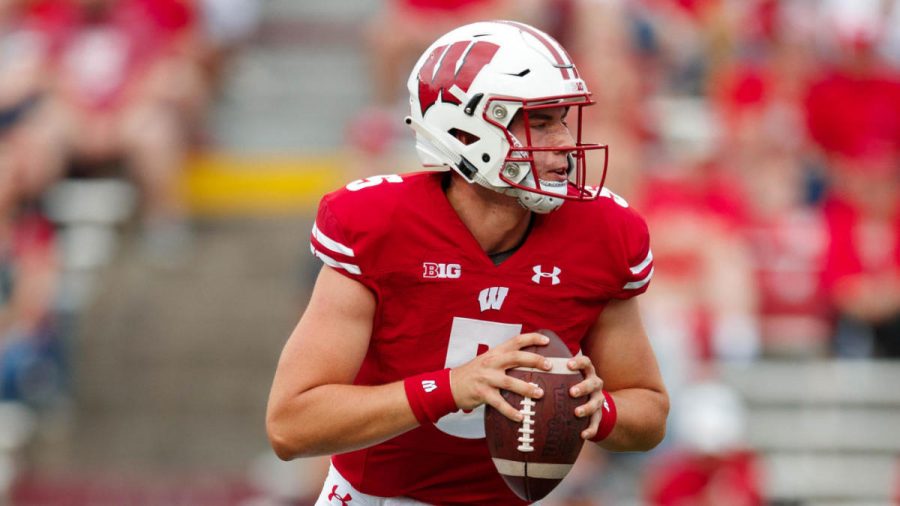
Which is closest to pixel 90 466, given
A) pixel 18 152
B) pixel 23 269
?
pixel 23 269

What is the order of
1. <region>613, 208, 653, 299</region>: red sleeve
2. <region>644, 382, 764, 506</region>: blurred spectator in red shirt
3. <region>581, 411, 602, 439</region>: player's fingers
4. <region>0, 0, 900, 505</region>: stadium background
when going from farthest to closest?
1. <region>0, 0, 900, 505</region>: stadium background
2. <region>644, 382, 764, 506</region>: blurred spectator in red shirt
3. <region>613, 208, 653, 299</region>: red sleeve
4. <region>581, 411, 602, 439</region>: player's fingers

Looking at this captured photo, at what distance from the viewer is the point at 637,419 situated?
3.83m

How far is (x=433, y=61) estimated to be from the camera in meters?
3.82

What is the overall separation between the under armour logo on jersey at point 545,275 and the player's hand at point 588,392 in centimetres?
27

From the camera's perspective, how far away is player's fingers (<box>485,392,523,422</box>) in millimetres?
3498

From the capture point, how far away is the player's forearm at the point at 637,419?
12.5 feet

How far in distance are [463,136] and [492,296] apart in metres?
0.40

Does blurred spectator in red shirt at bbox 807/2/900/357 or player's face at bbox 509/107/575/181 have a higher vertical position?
player's face at bbox 509/107/575/181

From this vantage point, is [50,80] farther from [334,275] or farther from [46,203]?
[334,275]

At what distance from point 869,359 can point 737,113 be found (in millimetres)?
1745

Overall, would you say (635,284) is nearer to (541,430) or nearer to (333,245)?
(541,430)

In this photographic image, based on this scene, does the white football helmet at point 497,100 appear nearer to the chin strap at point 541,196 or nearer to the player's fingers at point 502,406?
the chin strap at point 541,196

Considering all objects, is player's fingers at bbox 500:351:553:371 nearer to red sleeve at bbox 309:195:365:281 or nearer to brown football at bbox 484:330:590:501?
brown football at bbox 484:330:590:501

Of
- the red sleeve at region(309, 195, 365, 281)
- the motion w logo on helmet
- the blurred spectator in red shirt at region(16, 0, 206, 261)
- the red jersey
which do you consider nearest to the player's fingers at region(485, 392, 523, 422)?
the red jersey
